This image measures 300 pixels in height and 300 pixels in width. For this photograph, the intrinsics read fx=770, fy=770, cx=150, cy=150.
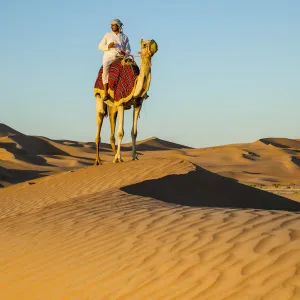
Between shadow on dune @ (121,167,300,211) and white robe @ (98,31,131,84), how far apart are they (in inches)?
119

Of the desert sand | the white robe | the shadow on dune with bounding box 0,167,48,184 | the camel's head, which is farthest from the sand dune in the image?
the shadow on dune with bounding box 0,167,48,184

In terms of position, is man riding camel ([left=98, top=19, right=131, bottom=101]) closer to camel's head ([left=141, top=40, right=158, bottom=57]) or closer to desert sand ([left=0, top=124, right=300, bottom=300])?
camel's head ([left=141, top=40, right=158, bottom=57])

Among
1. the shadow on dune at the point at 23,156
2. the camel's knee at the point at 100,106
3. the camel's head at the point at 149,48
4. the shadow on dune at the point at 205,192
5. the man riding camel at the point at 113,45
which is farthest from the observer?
the shadow on dune at the point at 23,156

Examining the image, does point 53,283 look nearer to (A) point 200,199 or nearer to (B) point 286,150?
(A) point 200,199

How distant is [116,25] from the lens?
55.5 ft

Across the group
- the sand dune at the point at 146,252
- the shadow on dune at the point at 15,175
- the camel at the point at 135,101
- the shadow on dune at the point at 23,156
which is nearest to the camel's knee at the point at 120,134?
the camel at the point at 135,101

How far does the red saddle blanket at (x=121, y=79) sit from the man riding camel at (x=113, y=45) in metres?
0.12

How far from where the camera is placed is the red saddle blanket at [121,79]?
54.1 feet

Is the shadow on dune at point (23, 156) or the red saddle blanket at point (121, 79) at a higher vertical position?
the red saddle blanket at point (121, 79)

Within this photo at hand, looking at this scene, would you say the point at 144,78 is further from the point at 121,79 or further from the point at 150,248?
the point at 150,248

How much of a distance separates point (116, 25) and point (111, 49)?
54 centimetres

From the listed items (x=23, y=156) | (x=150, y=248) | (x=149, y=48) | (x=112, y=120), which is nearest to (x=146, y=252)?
(x=150, y=248)

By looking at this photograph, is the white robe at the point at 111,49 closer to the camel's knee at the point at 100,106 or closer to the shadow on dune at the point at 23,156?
the camel's knee at the point at 100,106

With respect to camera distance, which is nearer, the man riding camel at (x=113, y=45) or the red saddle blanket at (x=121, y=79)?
the red saddle blanket at (x=121, y=79)
